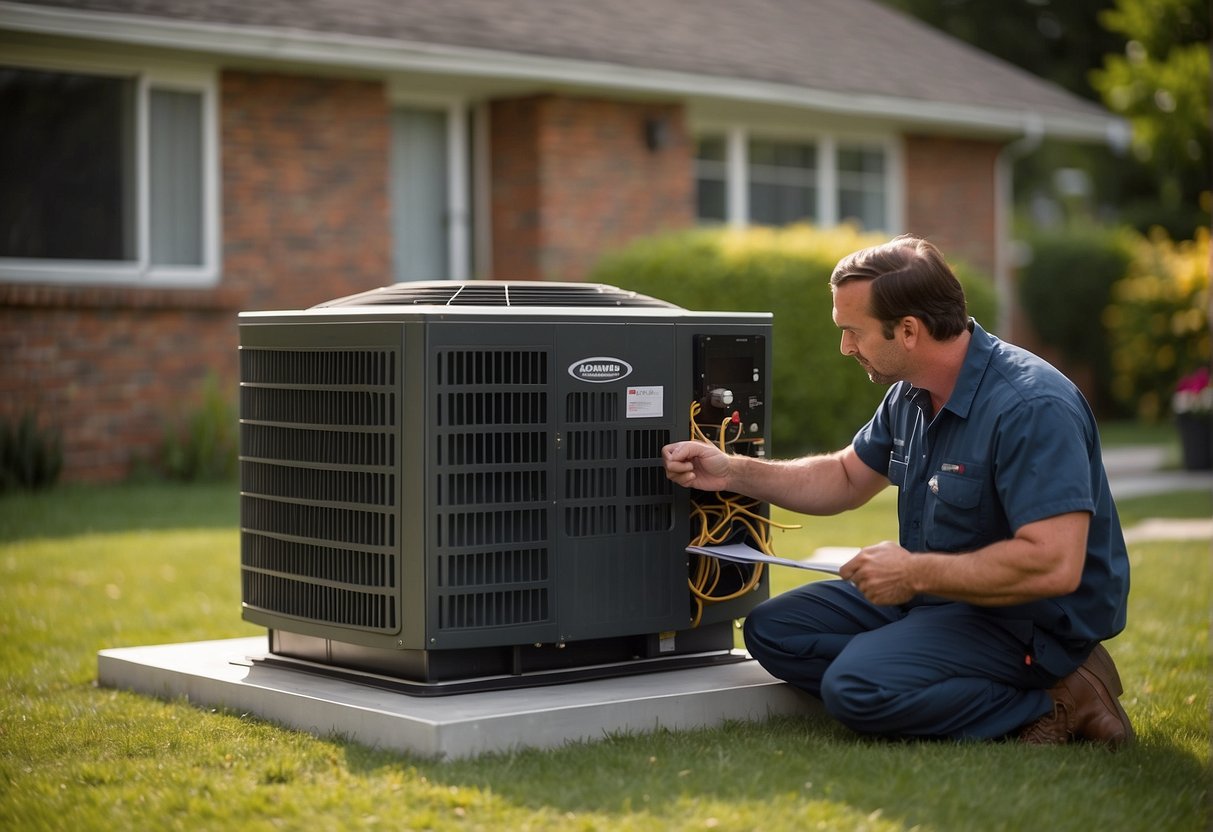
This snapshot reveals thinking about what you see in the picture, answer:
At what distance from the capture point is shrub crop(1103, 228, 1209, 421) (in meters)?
13.2

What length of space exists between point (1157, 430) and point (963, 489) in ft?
45.6

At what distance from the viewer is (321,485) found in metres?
4.27

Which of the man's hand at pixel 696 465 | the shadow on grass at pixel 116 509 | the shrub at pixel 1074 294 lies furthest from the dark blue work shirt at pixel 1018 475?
the shrub at pixel 1074 294

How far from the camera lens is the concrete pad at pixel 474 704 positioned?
3838mm

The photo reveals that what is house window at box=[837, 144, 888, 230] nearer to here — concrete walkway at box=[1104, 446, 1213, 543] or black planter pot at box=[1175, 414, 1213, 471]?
concrete walkway at box=[1104, 446, 1213, 543]

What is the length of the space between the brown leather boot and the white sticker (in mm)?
1247

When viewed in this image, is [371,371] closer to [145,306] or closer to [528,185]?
A: [145,306]

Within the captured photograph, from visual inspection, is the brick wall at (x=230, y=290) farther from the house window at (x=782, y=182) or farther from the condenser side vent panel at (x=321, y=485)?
the condenser side vent panel at (x=321, y=485)

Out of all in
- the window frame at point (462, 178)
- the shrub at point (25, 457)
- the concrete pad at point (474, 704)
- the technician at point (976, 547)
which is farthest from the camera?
the window frame at point (462, 178)

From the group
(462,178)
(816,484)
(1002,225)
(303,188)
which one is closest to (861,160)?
(1002,225)

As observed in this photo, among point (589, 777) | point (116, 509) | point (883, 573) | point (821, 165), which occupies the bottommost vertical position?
point (116, 509)

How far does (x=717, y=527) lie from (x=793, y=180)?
11320mm

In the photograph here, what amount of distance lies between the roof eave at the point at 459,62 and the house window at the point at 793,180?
2.11 ft

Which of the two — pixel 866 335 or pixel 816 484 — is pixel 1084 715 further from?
pixel 866 335
